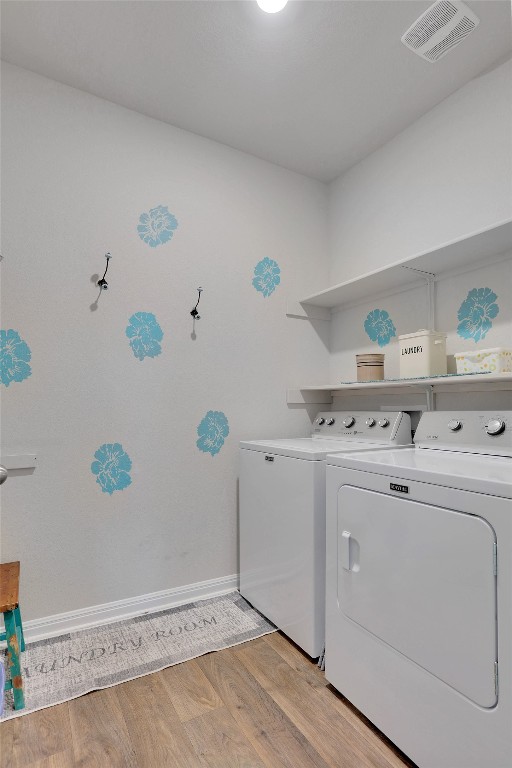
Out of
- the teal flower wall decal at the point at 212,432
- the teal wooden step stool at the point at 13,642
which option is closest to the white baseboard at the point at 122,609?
the teal wooden step stool at the point at 13,642

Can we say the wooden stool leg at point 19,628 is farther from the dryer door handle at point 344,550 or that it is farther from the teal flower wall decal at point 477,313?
the teal flower wall decal at point 477,313

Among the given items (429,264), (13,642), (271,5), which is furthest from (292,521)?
(271,5)

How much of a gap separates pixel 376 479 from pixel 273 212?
6.07 feet

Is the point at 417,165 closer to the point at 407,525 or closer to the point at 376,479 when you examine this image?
the point at 376,479

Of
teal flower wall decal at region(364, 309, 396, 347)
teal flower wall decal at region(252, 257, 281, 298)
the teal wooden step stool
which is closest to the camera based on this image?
the teal wooden step stool

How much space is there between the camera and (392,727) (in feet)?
4.07

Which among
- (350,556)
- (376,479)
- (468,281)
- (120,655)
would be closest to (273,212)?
(468,281)

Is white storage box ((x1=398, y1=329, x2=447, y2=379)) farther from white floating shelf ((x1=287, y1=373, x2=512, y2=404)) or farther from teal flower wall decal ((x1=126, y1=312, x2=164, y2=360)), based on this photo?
teal flower wall decal ((x1=126, y1=312, x2=164, y2=360))

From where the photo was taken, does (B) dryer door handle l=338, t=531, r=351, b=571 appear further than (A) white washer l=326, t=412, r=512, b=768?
Yes

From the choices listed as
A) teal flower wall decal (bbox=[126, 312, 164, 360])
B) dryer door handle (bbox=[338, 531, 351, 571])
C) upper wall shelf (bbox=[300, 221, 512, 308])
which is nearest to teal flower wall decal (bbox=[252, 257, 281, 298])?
upper wall shelf (bbox=[300, 221, 512, 308])

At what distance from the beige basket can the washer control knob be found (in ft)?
2.07

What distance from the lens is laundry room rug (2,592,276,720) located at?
5.00 ft

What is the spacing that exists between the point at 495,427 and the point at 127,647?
1.78 meters

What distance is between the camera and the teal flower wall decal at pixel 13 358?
1.77 m
